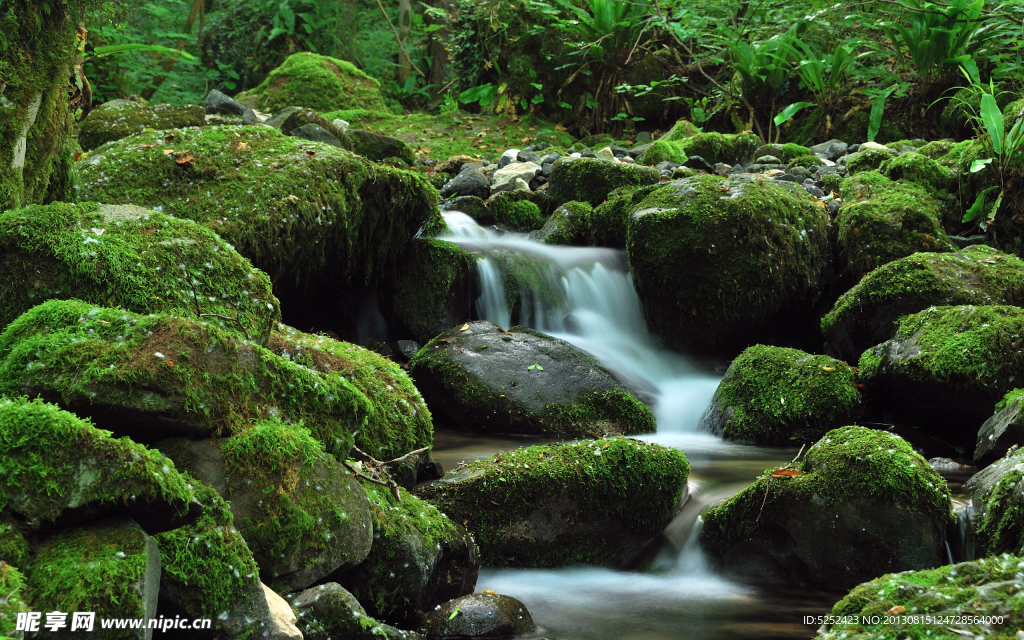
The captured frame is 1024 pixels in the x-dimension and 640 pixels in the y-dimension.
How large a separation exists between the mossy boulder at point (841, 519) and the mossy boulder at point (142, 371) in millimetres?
2244

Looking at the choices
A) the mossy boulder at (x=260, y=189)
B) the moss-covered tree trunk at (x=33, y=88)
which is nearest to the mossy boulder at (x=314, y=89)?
the mossy boulder at (x=260, y=189)

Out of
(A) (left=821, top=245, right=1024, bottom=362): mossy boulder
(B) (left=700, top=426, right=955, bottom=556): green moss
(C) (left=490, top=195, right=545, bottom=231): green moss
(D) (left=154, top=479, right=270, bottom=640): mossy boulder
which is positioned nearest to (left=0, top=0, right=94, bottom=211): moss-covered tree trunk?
(D) (left=154, top=479, right=270, bottom=640): mossy boulder

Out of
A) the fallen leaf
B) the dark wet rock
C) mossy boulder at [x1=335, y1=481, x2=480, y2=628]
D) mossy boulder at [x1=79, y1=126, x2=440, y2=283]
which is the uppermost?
mossy boulder at [x1=79, y1=126, x2=440, y2=283]

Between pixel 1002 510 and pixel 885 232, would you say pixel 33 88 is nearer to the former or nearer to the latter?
pixel 1002 510

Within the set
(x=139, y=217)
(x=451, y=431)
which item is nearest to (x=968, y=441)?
(x=451, y=431)

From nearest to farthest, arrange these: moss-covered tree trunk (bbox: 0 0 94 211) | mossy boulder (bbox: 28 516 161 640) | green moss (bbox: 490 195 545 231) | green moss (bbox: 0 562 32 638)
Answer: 1. green moss (bbox: 0 562 32 638)
2. mossy boulder (bbox: 28 516 161 640)
3. moss-covered tree trunk (bbox: 0 0 94 211)
4. green moss (bbox: 490 195 545 231)

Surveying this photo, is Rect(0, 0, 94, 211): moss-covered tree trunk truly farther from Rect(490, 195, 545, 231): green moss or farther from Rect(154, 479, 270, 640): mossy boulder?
Rect(490, 195, 545, 231): green moss

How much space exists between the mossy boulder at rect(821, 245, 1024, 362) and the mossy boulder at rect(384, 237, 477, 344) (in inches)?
123

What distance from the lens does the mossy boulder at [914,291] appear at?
19.7 feet

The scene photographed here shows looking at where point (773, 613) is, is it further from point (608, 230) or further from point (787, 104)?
point (787, 104)

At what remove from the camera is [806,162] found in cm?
957

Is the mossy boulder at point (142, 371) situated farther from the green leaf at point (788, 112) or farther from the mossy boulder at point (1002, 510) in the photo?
the green leaf at point (788, 112)

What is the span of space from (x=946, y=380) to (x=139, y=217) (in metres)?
4.86

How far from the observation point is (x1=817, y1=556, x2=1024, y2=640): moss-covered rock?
2.29 meters
